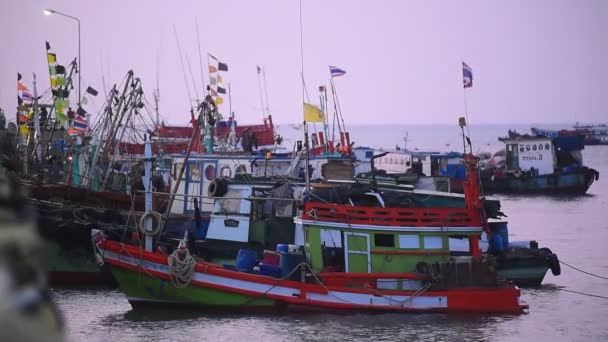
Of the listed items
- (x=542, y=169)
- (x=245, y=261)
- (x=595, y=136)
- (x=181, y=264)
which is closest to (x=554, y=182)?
(x=542, y=169)

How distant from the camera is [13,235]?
1981mm

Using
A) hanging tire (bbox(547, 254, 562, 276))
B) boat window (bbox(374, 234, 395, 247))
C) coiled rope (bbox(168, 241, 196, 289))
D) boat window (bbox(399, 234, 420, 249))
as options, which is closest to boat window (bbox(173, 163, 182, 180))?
coiled rope (bbox(168, 241, 196, 289))

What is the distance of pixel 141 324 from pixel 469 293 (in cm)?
774

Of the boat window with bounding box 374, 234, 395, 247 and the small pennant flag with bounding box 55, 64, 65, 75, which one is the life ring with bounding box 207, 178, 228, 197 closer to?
the boat window with bounding box 374, 234, 395, 247

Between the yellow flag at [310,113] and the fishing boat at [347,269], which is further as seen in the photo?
the yellow flag at [310,113]

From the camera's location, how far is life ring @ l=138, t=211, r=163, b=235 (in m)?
21.0

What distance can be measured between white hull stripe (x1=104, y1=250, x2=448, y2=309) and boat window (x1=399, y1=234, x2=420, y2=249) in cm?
123

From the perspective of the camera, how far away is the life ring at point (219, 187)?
78.7 ft

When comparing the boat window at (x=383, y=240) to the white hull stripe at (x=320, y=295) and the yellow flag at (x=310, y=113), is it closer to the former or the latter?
the white hull stripe at (x=320, y=295)

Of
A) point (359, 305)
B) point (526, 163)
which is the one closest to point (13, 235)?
point (359, 305)

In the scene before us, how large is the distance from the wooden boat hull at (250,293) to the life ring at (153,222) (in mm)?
523

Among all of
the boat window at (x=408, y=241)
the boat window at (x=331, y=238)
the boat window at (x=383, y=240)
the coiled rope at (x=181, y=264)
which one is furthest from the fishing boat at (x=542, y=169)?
the coiled rope at (x=181, y=264)

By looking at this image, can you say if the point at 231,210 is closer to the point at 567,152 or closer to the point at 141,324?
the point at 141,324

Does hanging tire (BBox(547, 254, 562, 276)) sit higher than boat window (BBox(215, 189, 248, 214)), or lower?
lower
